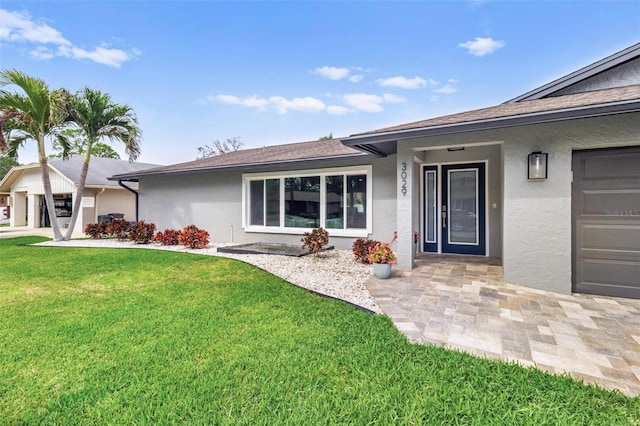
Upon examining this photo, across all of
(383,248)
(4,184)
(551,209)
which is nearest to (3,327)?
(383,248)

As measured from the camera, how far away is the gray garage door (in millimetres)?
4746

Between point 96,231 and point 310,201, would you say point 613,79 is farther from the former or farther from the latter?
point 96,231

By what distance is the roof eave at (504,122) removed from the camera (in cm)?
424

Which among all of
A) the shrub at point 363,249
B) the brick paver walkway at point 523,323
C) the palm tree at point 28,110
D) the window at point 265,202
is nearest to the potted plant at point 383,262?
the brick paver walkway at point 523,323

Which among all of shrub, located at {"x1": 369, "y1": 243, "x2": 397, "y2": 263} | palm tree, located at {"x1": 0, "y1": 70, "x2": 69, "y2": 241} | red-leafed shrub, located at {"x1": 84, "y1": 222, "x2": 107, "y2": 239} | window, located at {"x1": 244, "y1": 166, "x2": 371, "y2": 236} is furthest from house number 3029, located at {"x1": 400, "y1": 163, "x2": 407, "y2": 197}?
red-leafed shrub, located at {"x1": 84, "y1": 222, "x2": 107, "y2": 239}

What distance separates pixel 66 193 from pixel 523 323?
78.0ft

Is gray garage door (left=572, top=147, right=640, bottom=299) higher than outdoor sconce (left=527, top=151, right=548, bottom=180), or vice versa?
outdoor sconce (left=527, top=151, right=548, bottom=180)

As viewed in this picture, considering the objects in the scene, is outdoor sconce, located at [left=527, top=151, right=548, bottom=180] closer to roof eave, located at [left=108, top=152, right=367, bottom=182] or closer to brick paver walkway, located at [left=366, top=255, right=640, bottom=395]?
brick paver walkway, located at [left=366, top=255, right=640, bottom=395]

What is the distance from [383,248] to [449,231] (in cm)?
341

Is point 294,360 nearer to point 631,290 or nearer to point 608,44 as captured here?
point 631,290

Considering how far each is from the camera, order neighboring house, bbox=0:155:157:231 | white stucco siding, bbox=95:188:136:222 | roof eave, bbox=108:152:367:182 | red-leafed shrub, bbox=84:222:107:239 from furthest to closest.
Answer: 1. white stucco siding, bbox=95:188:136:222
2. neighboring house, bbox=0:155:157:231
3. red-leafed shrub, bbox=84:222:107:239
4. roof eave, bbox=108:152:367:182

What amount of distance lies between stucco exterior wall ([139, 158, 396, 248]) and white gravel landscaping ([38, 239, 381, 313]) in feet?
5.02

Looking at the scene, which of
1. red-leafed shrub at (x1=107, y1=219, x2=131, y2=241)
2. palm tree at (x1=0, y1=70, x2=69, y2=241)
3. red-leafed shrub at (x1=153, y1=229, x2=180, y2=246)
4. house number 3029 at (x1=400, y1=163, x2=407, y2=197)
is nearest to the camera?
house number 3029 at (x1=400, y1=163, x2=407, y2=197)

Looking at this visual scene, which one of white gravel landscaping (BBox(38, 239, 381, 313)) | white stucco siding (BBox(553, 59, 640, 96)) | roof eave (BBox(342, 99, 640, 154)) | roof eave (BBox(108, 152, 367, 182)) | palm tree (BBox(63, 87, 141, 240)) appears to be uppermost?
palm tree (BBox(63, 87, 141, 240))
